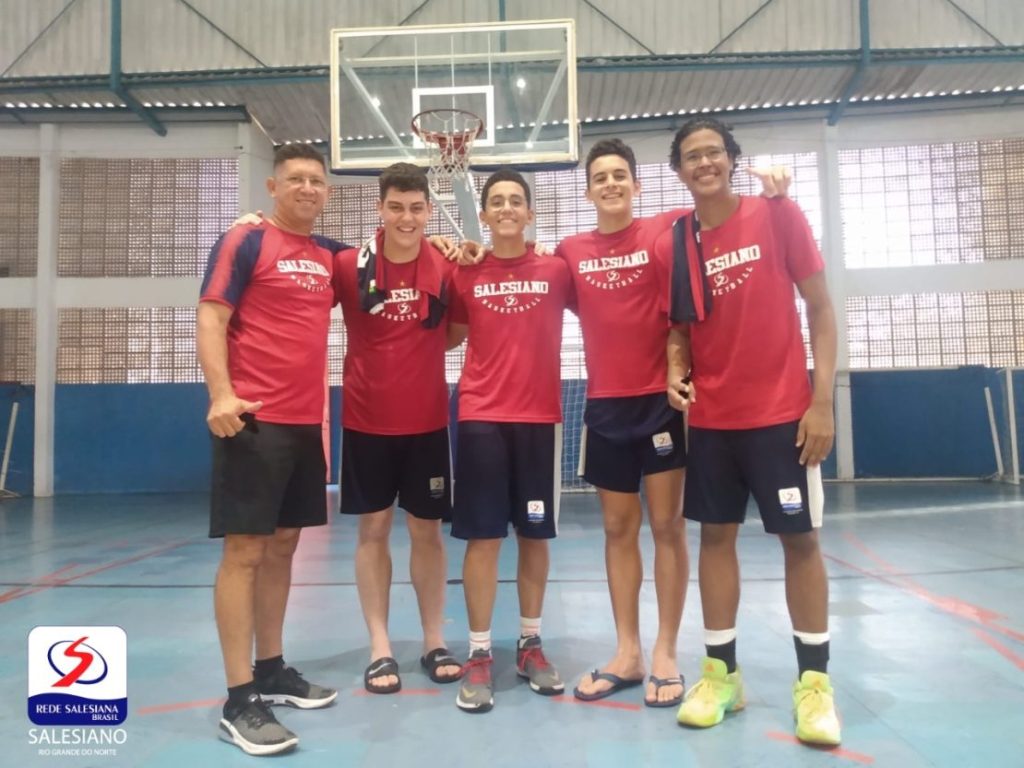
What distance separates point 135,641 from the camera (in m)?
3.19

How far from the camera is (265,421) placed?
2.29 m

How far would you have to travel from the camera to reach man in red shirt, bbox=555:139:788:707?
2.45 m

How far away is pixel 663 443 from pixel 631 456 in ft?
0.45

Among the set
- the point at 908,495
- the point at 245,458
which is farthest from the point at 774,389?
the point at 908,495

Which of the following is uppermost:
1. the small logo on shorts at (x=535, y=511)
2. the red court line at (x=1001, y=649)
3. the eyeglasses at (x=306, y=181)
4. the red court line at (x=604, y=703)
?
the eyeglasses at (x=306, y=181)

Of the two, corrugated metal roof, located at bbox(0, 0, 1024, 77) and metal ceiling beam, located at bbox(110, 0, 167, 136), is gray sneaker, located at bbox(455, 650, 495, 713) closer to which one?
corrugated metal roof, located at bbox(0, 0, 1024, 77)

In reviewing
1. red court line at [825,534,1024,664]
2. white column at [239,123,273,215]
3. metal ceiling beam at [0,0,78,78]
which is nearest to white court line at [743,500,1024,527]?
red court line at [825,534,1024,664]

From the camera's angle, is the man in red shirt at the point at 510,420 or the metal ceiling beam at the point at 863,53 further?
the metal ceiling beam at the point at 863,53

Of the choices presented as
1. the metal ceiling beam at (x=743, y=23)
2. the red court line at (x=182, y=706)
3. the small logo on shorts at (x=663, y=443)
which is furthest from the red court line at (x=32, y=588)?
the metal ceiling beam at (x=743, y=23)

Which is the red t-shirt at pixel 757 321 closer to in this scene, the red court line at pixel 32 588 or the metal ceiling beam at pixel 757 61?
the red court line at pixel 32 588

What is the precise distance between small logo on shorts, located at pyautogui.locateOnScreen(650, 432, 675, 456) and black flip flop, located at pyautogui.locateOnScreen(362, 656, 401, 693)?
1.29 meters

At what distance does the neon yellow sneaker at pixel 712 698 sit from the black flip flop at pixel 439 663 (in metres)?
0.87

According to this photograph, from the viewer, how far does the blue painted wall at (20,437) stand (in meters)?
10.6

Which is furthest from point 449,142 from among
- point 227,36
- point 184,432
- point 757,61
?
point 184,432
